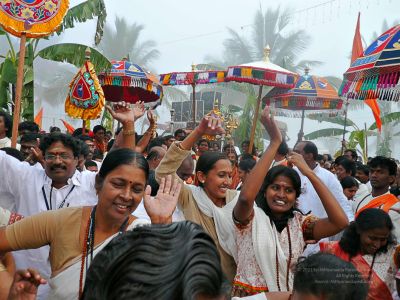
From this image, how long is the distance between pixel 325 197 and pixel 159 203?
1.23m

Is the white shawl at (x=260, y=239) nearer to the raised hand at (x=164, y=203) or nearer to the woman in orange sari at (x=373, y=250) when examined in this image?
the woman in orange sari at (x=373, y=250)

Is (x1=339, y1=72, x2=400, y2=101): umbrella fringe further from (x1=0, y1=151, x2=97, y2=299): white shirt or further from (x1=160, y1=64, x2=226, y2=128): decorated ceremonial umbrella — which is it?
(x1=160, y1=64, x2=226, y2=128): decorated ceremonial umbrella

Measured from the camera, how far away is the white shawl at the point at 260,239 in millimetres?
2734

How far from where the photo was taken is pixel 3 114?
17.6ft

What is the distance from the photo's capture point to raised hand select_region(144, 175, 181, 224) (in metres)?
2.09

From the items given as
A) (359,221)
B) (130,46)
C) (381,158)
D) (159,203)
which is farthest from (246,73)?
(130,46)

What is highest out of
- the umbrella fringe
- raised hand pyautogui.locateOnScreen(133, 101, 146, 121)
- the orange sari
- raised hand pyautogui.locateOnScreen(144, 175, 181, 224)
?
the umbrella fringe

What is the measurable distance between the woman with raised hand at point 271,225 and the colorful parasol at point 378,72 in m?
1.54

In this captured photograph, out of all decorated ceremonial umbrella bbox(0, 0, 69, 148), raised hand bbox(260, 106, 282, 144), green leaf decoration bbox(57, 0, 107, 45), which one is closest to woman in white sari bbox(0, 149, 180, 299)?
raised hand bbox(260, 106, 282, 144)

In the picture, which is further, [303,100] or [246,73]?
[303,100]

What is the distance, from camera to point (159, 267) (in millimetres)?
966

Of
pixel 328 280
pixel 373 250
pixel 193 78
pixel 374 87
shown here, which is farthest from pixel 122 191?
pixel 193 78

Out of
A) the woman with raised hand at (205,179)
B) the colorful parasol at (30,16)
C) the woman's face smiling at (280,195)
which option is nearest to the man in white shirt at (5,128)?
the colorful parasol at (30,16)

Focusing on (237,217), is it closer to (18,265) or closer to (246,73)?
(18,265)
